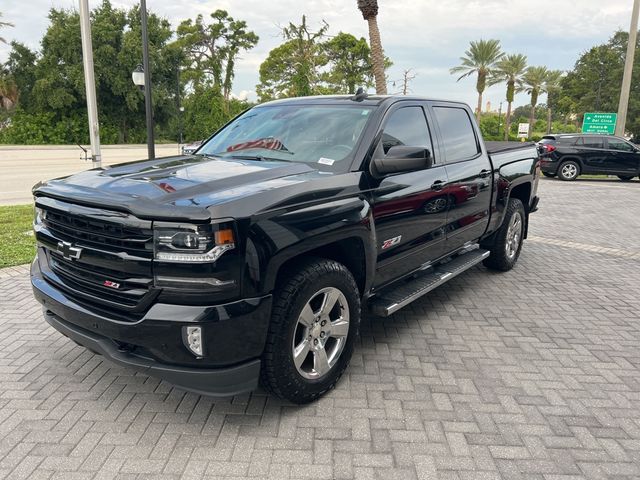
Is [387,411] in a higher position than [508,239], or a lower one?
lower

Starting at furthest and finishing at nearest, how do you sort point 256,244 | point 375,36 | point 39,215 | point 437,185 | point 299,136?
point 375,36, point 437,185, point 299,136, point 39,215, point 256,244

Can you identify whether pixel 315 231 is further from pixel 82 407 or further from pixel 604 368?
pixel 604 368

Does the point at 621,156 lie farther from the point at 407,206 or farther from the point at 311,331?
the point at 311,331

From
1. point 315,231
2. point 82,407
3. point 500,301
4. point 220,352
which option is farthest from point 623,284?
point 82,407

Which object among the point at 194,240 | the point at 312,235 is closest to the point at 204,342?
the point at 194,240

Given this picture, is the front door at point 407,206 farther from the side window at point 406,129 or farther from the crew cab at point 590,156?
the crew cab at point 590,156

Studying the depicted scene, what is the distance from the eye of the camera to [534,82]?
5022 cm

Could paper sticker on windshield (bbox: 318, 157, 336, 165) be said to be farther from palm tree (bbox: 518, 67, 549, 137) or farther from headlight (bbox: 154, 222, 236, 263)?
palm tree (bbox: 518, 67, 549, 137)

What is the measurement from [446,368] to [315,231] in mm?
1575

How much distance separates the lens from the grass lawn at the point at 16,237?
20.2 ft

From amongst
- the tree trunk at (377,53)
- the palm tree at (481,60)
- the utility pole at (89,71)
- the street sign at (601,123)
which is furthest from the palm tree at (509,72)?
the utility pole at (89,71)

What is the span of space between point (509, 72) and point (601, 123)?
2677cm

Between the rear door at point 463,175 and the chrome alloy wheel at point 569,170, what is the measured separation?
15732mm

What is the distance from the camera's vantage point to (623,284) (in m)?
5.80
